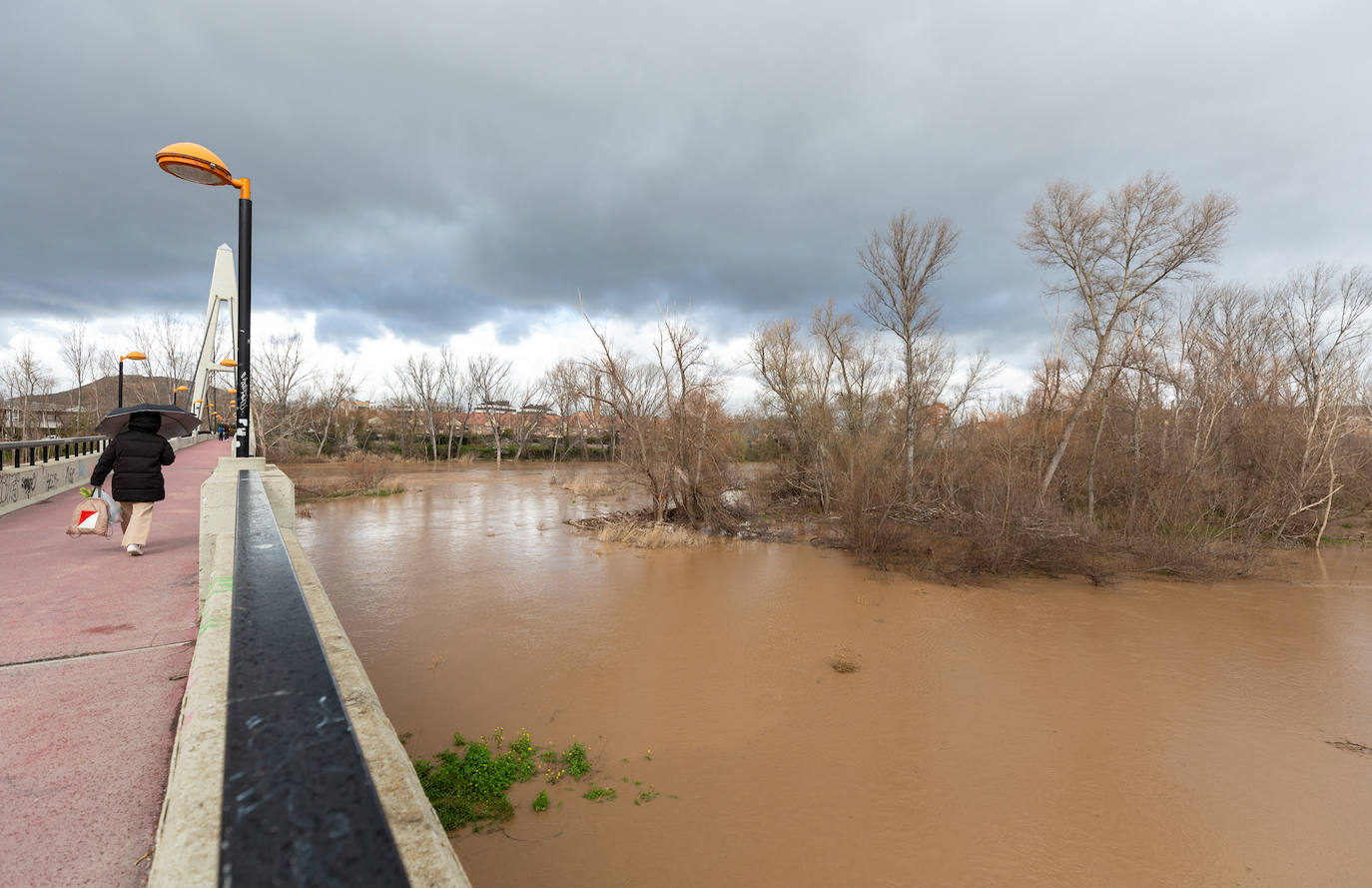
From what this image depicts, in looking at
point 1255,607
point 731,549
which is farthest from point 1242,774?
point 731,549

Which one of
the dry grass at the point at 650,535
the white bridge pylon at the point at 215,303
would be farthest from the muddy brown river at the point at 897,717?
the white bridge pylon at the point at 215,303

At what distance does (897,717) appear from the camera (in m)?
7.05

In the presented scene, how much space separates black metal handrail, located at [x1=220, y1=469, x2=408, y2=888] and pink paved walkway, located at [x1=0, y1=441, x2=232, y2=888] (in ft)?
3.36

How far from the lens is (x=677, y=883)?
441 cm

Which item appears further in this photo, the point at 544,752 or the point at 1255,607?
the point at 1255,607

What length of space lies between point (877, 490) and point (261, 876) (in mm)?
15813

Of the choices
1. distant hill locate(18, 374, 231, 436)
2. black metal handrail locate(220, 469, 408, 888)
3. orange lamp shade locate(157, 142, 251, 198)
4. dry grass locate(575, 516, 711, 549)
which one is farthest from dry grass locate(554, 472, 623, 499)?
distant hill locate(18, 374, 231, 436)

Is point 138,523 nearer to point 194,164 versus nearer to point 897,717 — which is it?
point 194,164

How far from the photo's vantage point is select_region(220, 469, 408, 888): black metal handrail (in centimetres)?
91

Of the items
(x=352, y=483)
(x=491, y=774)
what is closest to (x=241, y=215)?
(x=491, y=774)

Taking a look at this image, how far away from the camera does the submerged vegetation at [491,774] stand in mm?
4945

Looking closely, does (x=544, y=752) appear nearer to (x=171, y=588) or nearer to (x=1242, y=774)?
(x=171, y=588)

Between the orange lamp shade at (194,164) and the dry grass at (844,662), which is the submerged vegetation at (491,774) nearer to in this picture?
the dry grass at (844,662)

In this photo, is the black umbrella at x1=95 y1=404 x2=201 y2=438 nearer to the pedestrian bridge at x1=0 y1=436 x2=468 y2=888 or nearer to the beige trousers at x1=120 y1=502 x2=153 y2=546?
the beige trousers at x1=120 y1=502 x2=153 y2=546
